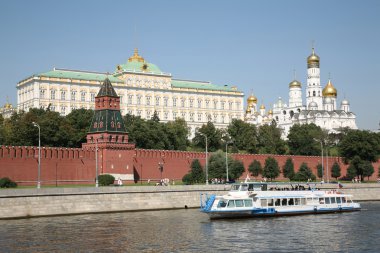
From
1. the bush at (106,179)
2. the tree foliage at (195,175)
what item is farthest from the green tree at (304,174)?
the bush at (106,179)

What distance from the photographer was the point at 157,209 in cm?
6112

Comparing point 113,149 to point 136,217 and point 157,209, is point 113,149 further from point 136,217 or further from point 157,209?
point 136,217

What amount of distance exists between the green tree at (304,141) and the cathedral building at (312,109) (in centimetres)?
3764

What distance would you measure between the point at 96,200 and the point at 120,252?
2119cm

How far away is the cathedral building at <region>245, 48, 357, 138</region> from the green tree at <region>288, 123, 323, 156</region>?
37.6 metres

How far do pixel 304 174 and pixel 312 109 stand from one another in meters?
79.2

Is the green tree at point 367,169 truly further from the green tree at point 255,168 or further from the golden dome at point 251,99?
the golden dome at point 251,99

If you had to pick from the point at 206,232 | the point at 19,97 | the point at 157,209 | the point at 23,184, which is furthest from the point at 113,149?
the point at 19,97

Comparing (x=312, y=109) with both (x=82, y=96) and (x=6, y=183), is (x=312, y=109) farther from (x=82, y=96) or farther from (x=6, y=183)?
(x=6, y=183)

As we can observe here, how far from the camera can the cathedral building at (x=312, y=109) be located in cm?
17175

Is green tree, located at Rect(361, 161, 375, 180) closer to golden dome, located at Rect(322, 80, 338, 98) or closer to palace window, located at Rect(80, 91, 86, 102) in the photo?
palace window, located at Rect(80, 91, 86, 102)

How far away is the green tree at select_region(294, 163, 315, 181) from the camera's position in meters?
97.6

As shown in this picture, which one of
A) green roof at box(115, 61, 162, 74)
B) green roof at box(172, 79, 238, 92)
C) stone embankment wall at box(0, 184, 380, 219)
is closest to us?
stone embankment wall at box(0, 184, 380, 219)

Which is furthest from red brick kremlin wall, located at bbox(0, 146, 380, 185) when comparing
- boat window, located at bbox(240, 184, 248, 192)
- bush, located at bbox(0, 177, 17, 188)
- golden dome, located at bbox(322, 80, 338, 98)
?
golden dome, located at bbox(322, 80, 338, 98)
